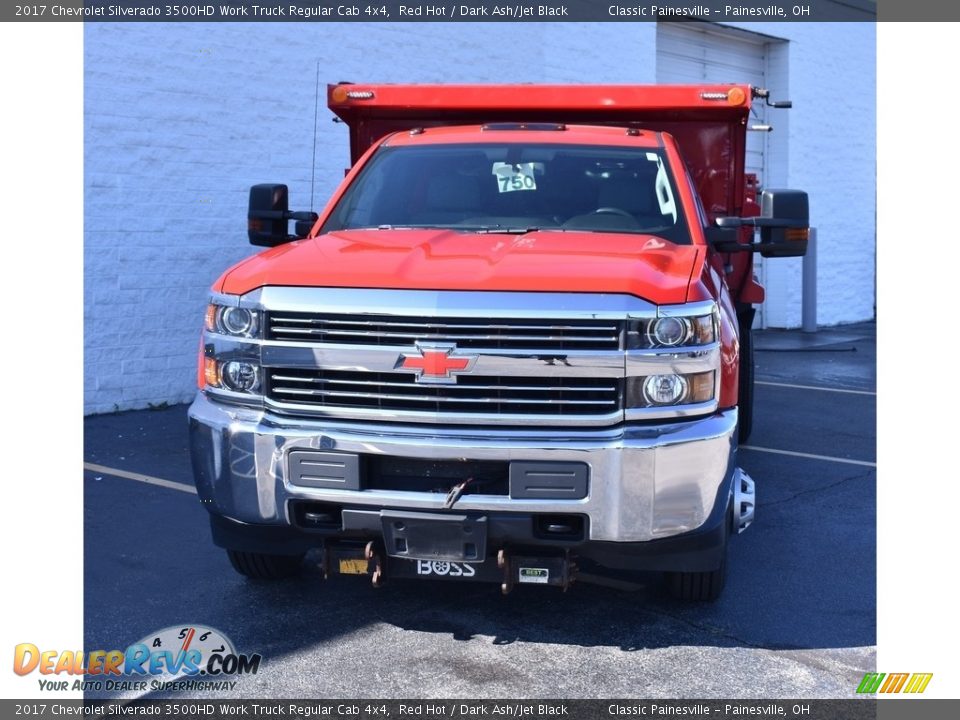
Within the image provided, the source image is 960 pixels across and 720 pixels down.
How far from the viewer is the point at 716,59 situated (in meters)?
16.4

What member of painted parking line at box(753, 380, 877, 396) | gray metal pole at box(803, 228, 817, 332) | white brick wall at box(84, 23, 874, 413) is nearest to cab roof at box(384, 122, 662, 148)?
white brick wall at box(84, 23, 874, 413)

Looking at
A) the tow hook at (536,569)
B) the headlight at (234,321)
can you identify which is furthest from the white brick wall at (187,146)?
the tow hook at (536,569)

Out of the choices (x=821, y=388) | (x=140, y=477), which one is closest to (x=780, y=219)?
(x=140, y=477)

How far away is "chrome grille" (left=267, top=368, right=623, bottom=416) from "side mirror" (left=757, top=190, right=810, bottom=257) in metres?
1.73

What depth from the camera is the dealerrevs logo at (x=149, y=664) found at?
424cm

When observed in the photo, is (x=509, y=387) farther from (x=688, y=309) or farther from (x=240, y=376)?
(x=240, y=376)

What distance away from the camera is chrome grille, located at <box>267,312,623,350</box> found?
420cm

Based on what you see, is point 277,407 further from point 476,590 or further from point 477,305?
point 476,590

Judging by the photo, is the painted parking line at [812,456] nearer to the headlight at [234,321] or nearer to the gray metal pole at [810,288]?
the headlight at [234,321]

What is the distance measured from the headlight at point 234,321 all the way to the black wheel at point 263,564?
1156mm

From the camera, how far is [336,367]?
434 cm

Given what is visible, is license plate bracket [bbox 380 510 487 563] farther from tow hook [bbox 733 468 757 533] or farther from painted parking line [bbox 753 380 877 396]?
painted parking line [bbox 753 380 877 396]

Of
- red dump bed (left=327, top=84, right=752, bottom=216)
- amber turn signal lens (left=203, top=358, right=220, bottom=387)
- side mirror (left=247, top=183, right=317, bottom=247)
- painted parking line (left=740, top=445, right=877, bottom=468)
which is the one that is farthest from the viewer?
painted parking line (left=740, top=445, right=877, bottom=468)
